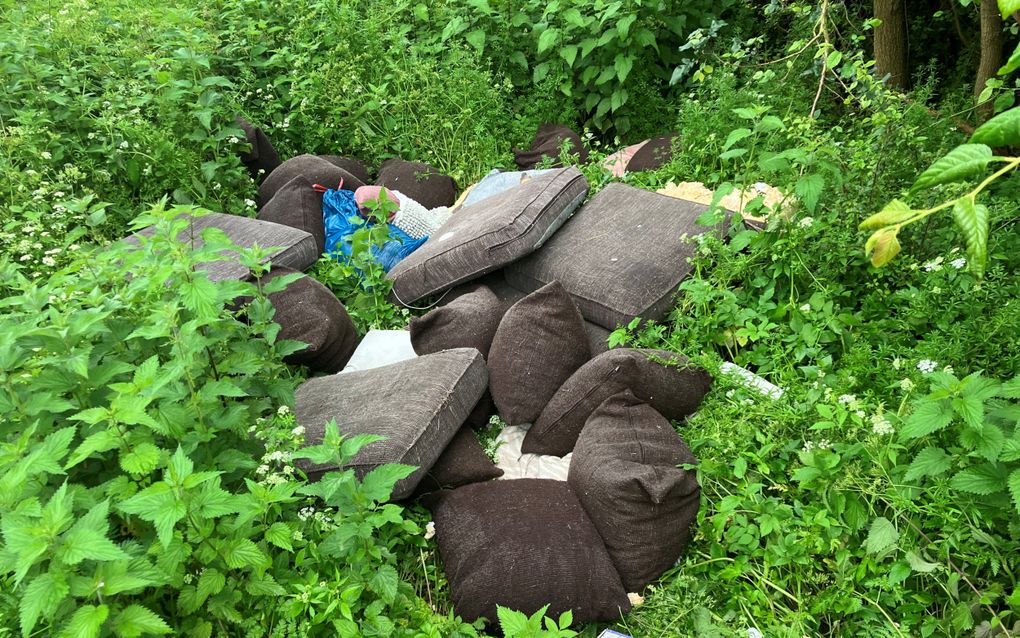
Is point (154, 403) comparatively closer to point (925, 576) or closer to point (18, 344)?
point (18, 344)

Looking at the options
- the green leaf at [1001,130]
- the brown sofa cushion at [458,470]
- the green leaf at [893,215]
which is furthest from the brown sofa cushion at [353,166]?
the green leaf at [1001,130]

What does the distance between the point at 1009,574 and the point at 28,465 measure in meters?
2.17

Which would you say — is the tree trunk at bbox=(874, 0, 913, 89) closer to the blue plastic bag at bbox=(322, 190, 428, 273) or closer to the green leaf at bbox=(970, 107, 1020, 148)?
the blue plastic bag at bbox=(322, 190, 428, 273)

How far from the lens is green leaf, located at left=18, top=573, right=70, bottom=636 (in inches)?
53.8

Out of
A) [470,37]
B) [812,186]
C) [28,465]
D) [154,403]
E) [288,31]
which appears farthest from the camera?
[288,31]

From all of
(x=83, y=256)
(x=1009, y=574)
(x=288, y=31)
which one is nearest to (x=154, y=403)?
(x=83, y=256)

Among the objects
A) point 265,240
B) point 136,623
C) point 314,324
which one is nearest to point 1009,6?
point 136,623

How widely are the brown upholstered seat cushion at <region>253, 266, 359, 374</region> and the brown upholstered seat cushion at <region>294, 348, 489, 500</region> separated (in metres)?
0.22

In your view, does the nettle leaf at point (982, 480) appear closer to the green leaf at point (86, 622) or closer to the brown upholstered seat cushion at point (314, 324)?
the green leaf at point (86, 622)

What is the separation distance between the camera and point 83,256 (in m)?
2.22

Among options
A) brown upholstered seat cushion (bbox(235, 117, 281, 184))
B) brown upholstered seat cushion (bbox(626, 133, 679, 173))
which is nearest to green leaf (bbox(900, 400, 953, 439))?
brown upholstered seat cushion (bbox(626, 133, 679, 173))

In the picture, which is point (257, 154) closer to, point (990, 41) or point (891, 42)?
point (891, 42)

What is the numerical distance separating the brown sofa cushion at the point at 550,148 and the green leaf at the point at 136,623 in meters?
3.11

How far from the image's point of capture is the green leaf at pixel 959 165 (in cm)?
97
